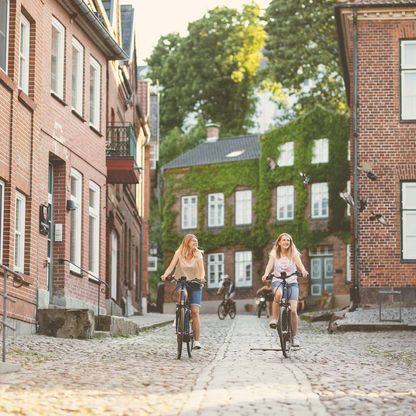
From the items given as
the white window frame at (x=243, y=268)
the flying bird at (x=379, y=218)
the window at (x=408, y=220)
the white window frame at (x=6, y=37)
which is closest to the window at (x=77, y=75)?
the white window frame at (x=6, y=37)

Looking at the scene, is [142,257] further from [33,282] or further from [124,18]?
[33,282]

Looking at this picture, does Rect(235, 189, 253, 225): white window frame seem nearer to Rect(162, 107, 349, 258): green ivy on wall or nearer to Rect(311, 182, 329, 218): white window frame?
Rect(162, 107, 349, 258): green ivy on wall

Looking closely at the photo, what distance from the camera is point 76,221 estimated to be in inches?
918

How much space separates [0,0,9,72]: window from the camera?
17844mm

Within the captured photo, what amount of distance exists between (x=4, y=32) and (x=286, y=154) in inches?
1527

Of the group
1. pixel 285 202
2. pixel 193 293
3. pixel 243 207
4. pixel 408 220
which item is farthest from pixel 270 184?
pixel 193 293

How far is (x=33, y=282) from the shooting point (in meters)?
19.1

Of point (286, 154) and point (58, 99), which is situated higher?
point (286, 154)

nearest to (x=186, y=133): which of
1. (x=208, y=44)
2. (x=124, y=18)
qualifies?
(x=208, y=44)

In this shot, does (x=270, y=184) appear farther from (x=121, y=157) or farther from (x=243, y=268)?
(x=121, y=157)

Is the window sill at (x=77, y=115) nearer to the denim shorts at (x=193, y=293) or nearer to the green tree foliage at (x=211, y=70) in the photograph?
the denim shorts at (x=193, y=293)

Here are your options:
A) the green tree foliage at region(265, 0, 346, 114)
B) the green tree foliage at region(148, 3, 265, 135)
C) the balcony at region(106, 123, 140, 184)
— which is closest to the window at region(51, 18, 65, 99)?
the balcony at region(106, 123, 140, 184)

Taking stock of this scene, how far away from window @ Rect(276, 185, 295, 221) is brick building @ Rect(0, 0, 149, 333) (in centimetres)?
2792

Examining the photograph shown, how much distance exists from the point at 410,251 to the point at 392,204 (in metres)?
1.23
